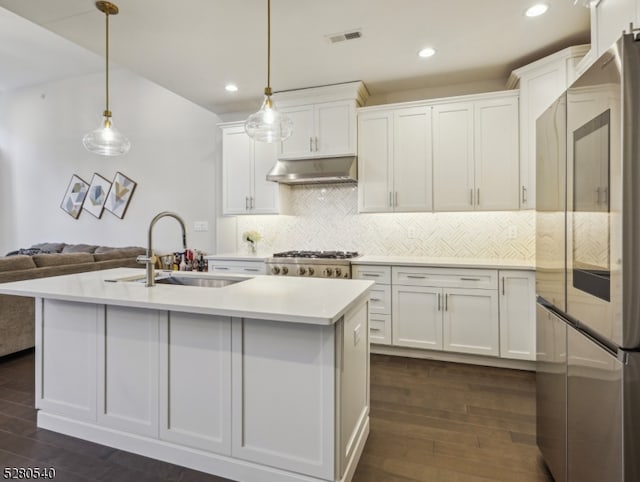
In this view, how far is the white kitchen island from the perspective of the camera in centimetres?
157

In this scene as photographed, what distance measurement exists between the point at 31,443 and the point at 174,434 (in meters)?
0.96

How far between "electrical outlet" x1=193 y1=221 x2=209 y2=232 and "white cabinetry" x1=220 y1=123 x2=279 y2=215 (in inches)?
24.7

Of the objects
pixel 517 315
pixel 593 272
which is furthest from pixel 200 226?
pixel 593 272

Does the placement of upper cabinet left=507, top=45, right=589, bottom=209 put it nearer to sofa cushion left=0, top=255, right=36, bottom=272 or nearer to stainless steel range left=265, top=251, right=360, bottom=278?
stainless steel range left=265, top=251, right=360, bottom=278

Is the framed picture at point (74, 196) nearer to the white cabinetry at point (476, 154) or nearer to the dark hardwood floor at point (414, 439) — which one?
the dark hardwood floor at point (414, 439)

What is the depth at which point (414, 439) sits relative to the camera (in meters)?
2.08

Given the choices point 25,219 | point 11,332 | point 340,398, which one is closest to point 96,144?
point 11,332

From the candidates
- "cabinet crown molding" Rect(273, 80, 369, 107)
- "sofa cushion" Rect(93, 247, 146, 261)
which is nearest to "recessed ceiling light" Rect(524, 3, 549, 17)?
"cabinet crown molding" Rect(273, 80, 369, 107)

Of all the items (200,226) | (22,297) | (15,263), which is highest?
(200,226)

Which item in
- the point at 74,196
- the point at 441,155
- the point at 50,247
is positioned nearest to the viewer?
the point at 441,155

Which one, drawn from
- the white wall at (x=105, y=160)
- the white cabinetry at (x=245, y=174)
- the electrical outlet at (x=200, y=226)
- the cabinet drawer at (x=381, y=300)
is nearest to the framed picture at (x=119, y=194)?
the white wall at (x=105, y=160)

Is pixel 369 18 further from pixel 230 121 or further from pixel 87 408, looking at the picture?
pixel 87 408

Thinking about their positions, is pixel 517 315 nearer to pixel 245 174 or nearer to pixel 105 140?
pixel 245 174

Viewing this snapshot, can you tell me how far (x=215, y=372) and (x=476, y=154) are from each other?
3083 mm
